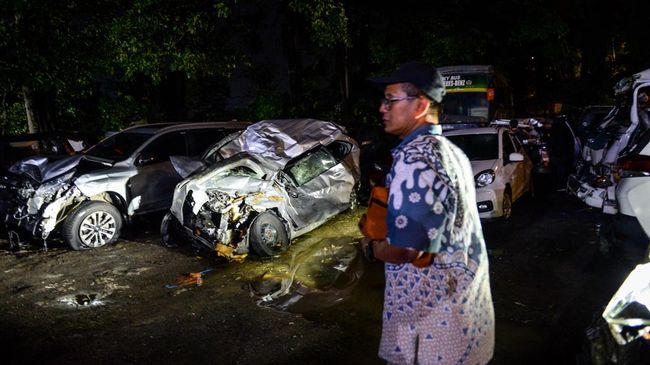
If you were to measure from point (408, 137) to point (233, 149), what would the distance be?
6410mm

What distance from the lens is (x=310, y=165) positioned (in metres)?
8.31

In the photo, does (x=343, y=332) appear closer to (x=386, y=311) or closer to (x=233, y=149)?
(x=386, y=311)

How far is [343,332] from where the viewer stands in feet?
15.5

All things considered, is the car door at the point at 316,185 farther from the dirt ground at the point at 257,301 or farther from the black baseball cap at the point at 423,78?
the black baseball cap at the point at 423,78

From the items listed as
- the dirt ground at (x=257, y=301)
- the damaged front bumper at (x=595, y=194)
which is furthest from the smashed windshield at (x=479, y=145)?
the dirt ground at (x=257, y=301)

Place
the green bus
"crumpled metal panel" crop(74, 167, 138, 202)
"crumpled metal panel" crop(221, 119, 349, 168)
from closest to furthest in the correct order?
"crumpled metal panel" crop(221, 119, 349, 168), "crumpled metal panel" crop(74, 167, 138, 202), the green bus

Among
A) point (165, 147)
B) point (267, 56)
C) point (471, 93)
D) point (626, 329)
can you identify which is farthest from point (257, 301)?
point (267, 56)

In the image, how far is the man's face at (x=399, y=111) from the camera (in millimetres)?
2084

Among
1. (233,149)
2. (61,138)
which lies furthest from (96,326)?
(61,138)

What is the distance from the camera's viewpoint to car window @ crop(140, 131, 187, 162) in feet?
29.6

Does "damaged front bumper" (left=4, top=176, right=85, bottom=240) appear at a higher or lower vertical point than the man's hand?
lower

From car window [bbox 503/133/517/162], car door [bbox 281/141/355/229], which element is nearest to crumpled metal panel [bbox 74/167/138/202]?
car door [bbox 281/141/355/229]

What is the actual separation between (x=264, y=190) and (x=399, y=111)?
536 cm

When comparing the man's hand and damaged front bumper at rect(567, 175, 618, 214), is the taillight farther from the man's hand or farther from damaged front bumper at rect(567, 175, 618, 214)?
the man's hand
